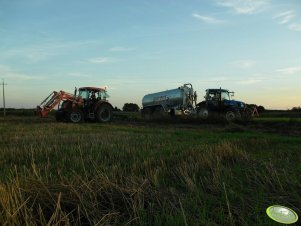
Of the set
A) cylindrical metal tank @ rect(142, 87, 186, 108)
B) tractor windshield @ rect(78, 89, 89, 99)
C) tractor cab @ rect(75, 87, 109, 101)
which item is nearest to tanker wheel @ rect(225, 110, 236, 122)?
cylindrical metal tank @ rect(142, 87, 186, 108)

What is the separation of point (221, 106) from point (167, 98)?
4339mm

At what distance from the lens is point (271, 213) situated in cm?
242

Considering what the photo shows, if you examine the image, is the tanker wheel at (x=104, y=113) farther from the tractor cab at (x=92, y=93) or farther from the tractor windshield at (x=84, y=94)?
the tractor windshield at (x=84, y=94)

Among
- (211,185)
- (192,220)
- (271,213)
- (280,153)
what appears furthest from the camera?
(280,153)

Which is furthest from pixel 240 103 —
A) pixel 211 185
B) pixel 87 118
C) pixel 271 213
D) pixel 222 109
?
pixel 271 213

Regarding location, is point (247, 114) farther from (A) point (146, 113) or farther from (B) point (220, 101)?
(A) point (146, 113)

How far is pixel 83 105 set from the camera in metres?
25.4

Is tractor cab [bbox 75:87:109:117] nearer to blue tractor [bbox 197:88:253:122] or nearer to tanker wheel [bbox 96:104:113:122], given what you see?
tanker wheel [bbox 96:104:113:122]

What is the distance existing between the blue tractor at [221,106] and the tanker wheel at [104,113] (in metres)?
6.14

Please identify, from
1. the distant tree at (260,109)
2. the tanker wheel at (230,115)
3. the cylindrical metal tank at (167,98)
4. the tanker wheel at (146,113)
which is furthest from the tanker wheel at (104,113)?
the distant tree at (260,109)

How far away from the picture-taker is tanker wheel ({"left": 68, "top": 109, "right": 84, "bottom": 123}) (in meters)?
24.3

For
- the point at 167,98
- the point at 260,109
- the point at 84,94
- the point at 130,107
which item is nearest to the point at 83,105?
the point at 84,94

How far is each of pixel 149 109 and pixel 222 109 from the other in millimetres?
7291

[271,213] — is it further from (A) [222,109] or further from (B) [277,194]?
(A) [222,109]
